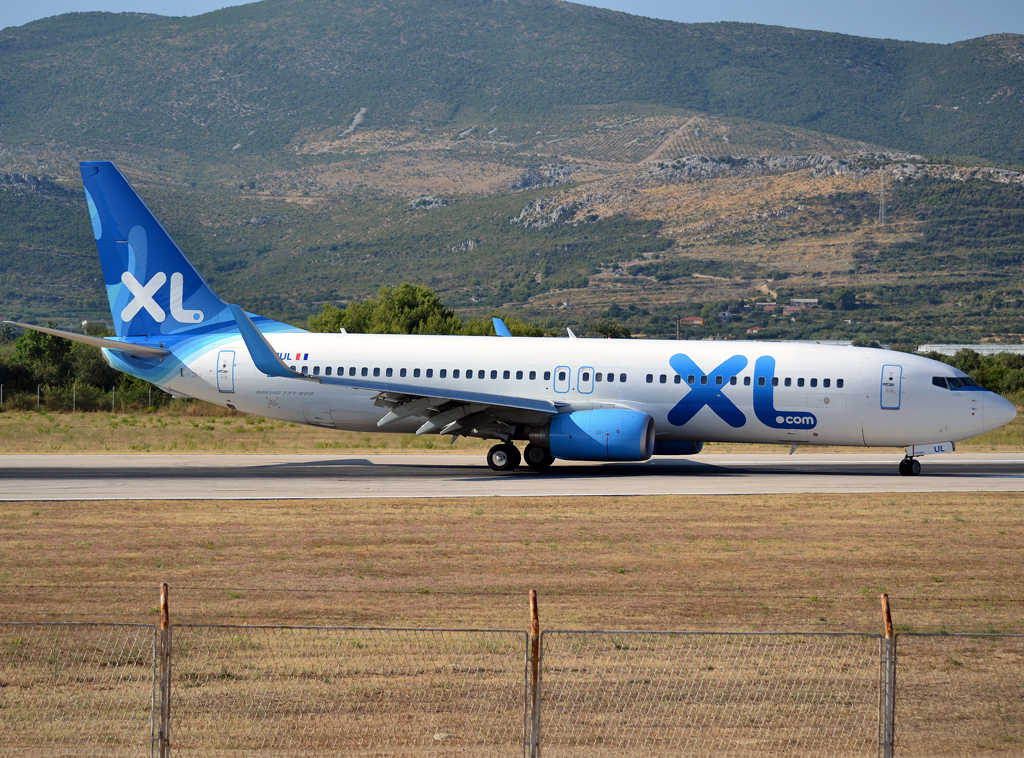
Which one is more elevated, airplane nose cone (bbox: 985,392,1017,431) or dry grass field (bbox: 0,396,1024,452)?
airplane nose cone (bbox: 985,392,1017,431)

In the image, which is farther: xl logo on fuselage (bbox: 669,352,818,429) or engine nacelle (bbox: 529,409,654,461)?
xl logo on fuselage (bbox: 669,352,818,429)

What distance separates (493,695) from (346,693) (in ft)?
4.52

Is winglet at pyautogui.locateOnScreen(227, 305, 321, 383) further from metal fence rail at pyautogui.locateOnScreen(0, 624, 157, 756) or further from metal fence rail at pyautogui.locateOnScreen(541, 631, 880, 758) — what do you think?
metal fence rail at pyautogui.locateOnScreen(541, 631, 880, 758)

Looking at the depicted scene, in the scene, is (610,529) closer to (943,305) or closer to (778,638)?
(778,638)

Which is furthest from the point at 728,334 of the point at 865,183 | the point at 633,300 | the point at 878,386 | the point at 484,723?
the point at 484,723

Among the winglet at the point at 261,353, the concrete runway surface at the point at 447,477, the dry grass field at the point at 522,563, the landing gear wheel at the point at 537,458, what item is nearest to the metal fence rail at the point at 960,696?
the dry grass field at the point at 522,563

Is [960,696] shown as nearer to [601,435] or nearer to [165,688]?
[165,688]

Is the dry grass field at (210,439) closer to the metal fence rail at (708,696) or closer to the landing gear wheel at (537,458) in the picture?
the landing gear wheel at (537,458)

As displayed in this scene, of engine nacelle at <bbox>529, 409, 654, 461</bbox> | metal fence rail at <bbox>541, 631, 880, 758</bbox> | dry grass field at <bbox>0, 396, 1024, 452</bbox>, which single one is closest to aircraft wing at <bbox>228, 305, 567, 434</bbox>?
engine nacelle at <bbox>529, 409, 654, 461</bbox>

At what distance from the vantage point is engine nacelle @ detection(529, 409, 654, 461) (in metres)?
28.4

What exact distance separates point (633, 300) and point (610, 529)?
5504 inches

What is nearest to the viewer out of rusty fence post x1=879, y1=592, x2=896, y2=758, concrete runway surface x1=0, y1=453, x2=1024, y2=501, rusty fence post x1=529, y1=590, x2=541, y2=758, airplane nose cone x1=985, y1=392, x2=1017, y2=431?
rusty fence post x1=529, y1=590, x2=541, y2=758

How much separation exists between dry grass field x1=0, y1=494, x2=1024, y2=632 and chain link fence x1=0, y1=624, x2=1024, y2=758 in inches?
48.5

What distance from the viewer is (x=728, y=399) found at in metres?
29.5
